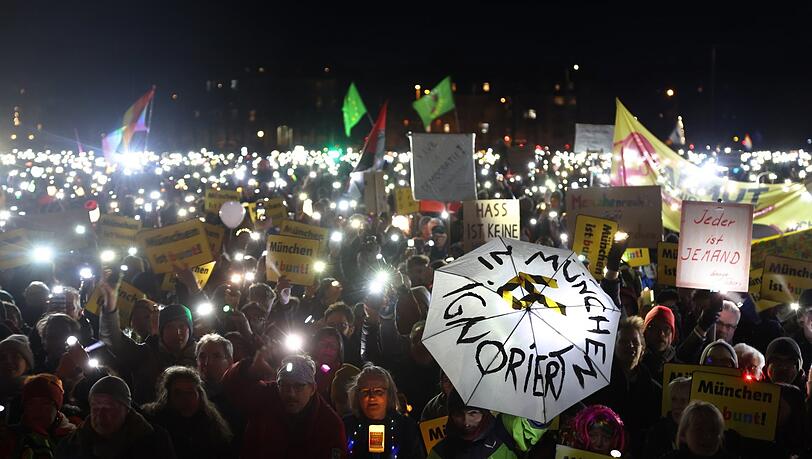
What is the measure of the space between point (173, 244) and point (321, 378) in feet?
12.0

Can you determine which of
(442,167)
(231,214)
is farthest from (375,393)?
(442,167)

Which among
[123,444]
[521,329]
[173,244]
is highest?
[521,329]

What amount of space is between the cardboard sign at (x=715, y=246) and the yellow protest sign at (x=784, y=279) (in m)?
0.45

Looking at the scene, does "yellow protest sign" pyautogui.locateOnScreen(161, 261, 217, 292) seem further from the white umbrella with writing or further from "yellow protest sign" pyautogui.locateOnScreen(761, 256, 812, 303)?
"yellow protest sign" pyautogui.locateOnScreen(761, 256, 812, 303)

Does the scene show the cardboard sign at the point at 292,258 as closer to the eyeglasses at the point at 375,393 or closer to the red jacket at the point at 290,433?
the red jacket at the point at 290,433

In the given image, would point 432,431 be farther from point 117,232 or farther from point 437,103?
point 437,103

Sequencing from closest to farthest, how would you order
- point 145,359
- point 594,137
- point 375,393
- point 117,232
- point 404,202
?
point 375,393, point 145,359, point 117,232, point 404,202, point 594,137

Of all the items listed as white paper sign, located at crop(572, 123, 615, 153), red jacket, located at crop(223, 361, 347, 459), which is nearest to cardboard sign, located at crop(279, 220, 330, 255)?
red jacket, located at crop(223, 361, 347, 459)

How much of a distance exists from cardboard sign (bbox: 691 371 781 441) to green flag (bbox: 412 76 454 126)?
2156cm

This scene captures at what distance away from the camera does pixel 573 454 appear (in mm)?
4523

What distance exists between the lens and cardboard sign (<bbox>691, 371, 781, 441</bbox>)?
5176 millimetres

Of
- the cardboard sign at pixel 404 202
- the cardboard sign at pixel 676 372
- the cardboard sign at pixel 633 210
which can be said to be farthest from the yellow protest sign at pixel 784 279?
the cardboard sign at pixel 404 202

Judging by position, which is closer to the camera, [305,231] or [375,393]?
[375,393]

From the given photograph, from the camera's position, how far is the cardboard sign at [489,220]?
1201cm
